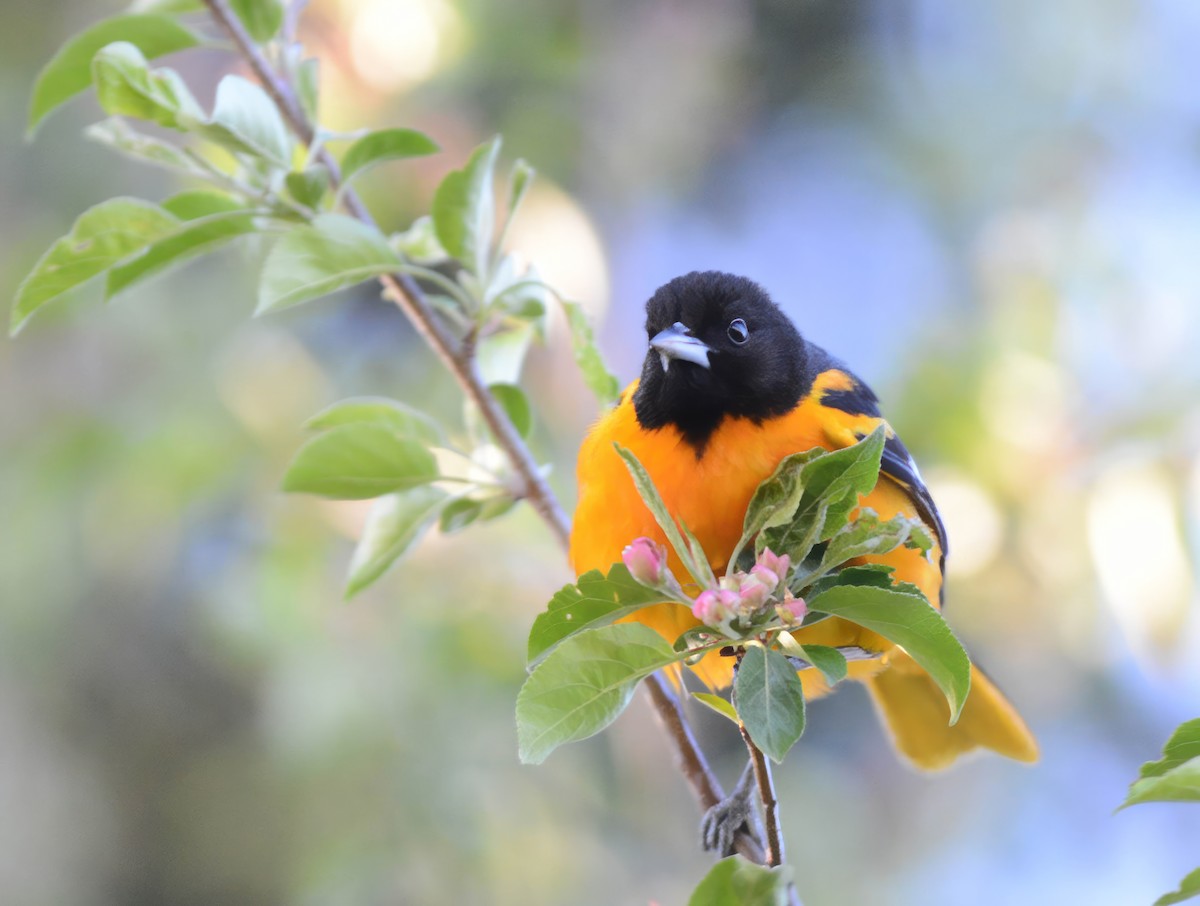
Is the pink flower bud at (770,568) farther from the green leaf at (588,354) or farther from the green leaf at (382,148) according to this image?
the green leaf at (382,148)

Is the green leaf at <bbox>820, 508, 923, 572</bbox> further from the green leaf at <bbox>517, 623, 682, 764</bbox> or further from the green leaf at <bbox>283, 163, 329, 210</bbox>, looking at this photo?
the green leaf at <bbox>283, 163, 329, 210</bbox>

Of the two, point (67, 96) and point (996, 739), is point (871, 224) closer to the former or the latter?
point (996, 739)

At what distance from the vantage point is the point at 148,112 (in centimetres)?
162

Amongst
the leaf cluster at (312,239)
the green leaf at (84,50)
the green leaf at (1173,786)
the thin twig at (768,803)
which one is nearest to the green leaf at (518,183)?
the leaf cluster at (312,239)

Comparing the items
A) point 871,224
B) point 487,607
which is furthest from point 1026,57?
point 487,607

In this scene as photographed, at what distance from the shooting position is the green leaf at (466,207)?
6.14 ft

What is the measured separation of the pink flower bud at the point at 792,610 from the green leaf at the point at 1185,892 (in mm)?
404

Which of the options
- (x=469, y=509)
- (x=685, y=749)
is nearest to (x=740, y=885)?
(x=685, y=749)

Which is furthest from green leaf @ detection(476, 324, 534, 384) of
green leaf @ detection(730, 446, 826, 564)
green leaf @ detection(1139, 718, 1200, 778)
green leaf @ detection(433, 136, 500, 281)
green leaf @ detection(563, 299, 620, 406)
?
green leaf @ detection(1139, 718, 1200, 778)

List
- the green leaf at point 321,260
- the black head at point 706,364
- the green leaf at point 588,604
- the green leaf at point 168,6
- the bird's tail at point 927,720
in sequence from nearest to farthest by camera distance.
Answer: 1. the green leaf at point 588,604
2. the green leaf at point 321,260
3. the green leaf at point 168,6
4. the black head at point 706,364
5. the bird's tail at point 927,720

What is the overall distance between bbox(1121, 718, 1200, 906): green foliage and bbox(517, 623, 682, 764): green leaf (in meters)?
0.47

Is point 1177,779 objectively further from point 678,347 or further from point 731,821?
point 678,347

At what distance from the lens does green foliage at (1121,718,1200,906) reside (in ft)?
3.42

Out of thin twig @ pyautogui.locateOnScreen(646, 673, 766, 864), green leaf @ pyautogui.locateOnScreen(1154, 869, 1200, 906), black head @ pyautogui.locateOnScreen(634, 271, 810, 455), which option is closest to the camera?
green leaf @ pyautogui.locateOnScreen(1154, 869, 1200, 906)
